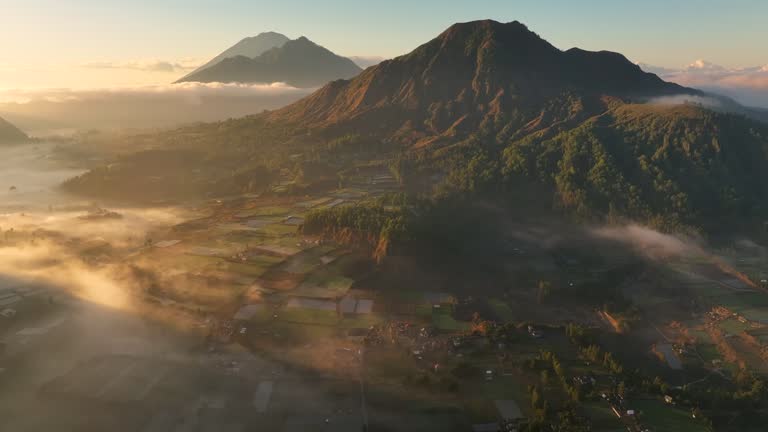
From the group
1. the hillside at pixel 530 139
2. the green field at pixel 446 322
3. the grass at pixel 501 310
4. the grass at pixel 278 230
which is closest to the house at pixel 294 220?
the grass at pixel 278 230

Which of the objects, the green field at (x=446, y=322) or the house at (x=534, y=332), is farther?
the green field at (x=446, y=322)

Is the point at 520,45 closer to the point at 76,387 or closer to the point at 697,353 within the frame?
the point at 697,353

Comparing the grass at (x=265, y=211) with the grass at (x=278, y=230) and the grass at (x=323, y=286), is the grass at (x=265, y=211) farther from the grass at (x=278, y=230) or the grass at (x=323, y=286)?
the grass at (x=323, y=286)

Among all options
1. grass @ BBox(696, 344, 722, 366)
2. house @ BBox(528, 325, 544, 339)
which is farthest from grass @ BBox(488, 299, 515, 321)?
grass @ BBox(696, 344, 722, 366)

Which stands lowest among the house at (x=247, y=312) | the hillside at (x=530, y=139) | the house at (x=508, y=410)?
the house at (x=508, y=410)

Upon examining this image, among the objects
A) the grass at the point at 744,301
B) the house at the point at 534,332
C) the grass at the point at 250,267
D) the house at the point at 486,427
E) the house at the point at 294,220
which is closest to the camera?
the house at the point at 486,427

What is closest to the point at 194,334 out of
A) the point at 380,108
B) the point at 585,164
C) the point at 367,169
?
the point at 367,169
